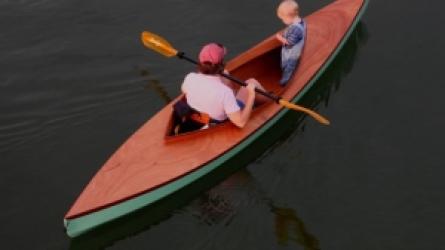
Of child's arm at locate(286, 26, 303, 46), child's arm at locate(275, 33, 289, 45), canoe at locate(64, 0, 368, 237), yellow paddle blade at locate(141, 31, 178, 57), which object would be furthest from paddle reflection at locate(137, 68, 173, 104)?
child's arm at locate(286, 26, 303, 46)

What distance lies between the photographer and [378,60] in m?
9.62

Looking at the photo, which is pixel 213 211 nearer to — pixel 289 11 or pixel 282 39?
pixel 282 39

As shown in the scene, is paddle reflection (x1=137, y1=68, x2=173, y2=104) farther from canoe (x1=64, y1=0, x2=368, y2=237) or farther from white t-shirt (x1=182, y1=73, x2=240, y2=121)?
white t-shirt (x1=182, y1=73, x2=240, y2=121)

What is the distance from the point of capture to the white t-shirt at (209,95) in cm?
681

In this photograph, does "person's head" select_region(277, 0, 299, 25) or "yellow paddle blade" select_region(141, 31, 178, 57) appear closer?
"person's head" select_region(277, 0, 299, 25)

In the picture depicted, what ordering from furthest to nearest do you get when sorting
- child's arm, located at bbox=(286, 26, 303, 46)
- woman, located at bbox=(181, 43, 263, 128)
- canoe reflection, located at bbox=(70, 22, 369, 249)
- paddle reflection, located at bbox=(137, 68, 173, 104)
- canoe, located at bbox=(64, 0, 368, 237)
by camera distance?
paddle reflection, located at bbox=(137, 68, 173, 104), child's arm, located at bbox=(286, 26, 303, 46), canoe reflection, located at bbox=(70, 22, 369, 249), woman, located at bbox=(181, 43, 263, 128), canoe, located at bbox=(64, 0, 368, 237)

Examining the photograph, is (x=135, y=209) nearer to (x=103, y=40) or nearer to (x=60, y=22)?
(x=103, y=40)

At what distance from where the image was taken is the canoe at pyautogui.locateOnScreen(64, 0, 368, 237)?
650 centimetres

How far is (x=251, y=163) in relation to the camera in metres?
7.80

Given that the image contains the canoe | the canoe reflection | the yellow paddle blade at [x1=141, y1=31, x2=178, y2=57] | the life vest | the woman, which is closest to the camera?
the canoe

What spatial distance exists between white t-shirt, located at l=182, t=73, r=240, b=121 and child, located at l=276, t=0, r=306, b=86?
70.1 inches

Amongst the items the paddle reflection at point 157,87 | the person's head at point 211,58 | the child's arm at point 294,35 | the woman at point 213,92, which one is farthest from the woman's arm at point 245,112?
the paddle reflection at point 157,87

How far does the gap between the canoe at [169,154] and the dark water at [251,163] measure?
367 millimetres

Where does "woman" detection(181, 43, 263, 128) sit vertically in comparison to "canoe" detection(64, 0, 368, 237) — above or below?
above
